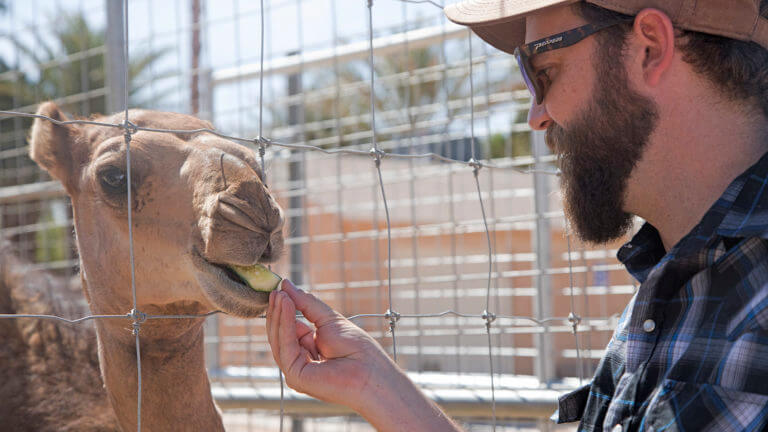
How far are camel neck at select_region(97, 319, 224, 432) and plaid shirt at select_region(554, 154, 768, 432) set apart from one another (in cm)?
148

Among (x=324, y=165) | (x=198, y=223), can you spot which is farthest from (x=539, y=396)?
(x=324, y=165)

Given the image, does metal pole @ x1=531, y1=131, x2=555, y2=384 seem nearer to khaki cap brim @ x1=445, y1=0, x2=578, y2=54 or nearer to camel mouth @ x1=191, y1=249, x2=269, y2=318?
khaki cap brim @ x1=445, y1=0, x2=578, y2=54

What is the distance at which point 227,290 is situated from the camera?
2.24 meters

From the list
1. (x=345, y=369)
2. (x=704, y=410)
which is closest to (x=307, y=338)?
(x=345, y=369)

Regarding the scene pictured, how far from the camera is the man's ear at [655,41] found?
172cm

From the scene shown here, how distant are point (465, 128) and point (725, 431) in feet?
14.6

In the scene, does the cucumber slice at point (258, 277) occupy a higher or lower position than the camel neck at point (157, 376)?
higher

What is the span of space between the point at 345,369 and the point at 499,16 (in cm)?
88

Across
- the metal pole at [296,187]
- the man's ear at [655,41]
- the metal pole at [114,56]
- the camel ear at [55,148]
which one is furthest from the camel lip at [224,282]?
the metal pole at [296,187]

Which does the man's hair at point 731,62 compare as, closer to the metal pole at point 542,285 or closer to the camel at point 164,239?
the camel at point 164,239

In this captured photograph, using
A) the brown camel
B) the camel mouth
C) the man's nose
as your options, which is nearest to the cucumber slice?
the camel mouth

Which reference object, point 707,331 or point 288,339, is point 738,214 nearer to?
point 707,331

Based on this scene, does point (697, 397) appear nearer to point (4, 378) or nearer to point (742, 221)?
point (742, 221)

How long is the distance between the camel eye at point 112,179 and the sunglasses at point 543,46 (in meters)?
1.32
